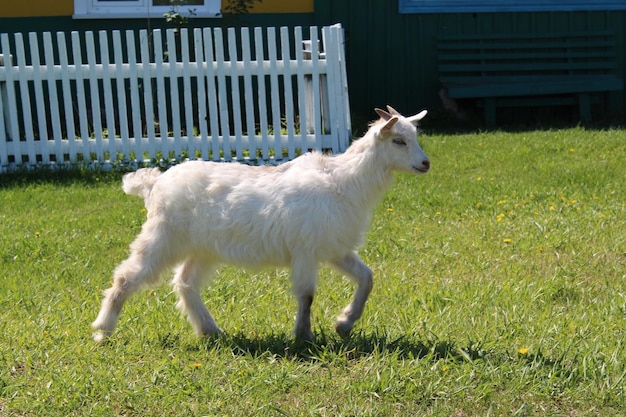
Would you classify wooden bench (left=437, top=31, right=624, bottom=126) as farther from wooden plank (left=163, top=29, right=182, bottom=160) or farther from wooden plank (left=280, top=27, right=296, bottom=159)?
wooden plank (left=163, top=29, right=182, bottom=160)

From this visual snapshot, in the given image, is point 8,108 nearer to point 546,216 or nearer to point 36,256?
point 36,256

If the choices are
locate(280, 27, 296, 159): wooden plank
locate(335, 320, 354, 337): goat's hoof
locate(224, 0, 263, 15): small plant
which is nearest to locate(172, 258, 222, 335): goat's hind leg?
locate(335, 320, 354, 337): goat's hoof

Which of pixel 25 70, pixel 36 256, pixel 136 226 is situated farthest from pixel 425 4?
pixel 36 256

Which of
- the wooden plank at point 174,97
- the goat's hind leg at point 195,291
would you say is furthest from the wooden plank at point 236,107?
the goat's hind leg at point 195,291

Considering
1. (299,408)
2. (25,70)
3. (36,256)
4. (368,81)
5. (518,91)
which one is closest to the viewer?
(299,408)

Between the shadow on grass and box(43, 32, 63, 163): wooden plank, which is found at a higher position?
box(43, 32, 63, 163): wooden plank

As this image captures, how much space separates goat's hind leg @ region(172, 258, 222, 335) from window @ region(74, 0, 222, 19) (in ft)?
28.6

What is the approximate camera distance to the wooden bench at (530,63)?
1411cm

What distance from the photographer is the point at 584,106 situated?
13.9m

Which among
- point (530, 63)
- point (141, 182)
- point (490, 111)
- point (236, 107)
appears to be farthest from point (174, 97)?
point (530, 63)

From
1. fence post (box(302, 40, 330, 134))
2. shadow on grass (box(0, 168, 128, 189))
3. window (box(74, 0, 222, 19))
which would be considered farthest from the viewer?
window (box(74, 0, 222, 19))

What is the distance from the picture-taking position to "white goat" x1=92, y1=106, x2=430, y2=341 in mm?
5289

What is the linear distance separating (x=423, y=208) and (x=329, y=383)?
4131 mm

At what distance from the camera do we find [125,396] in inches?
181
